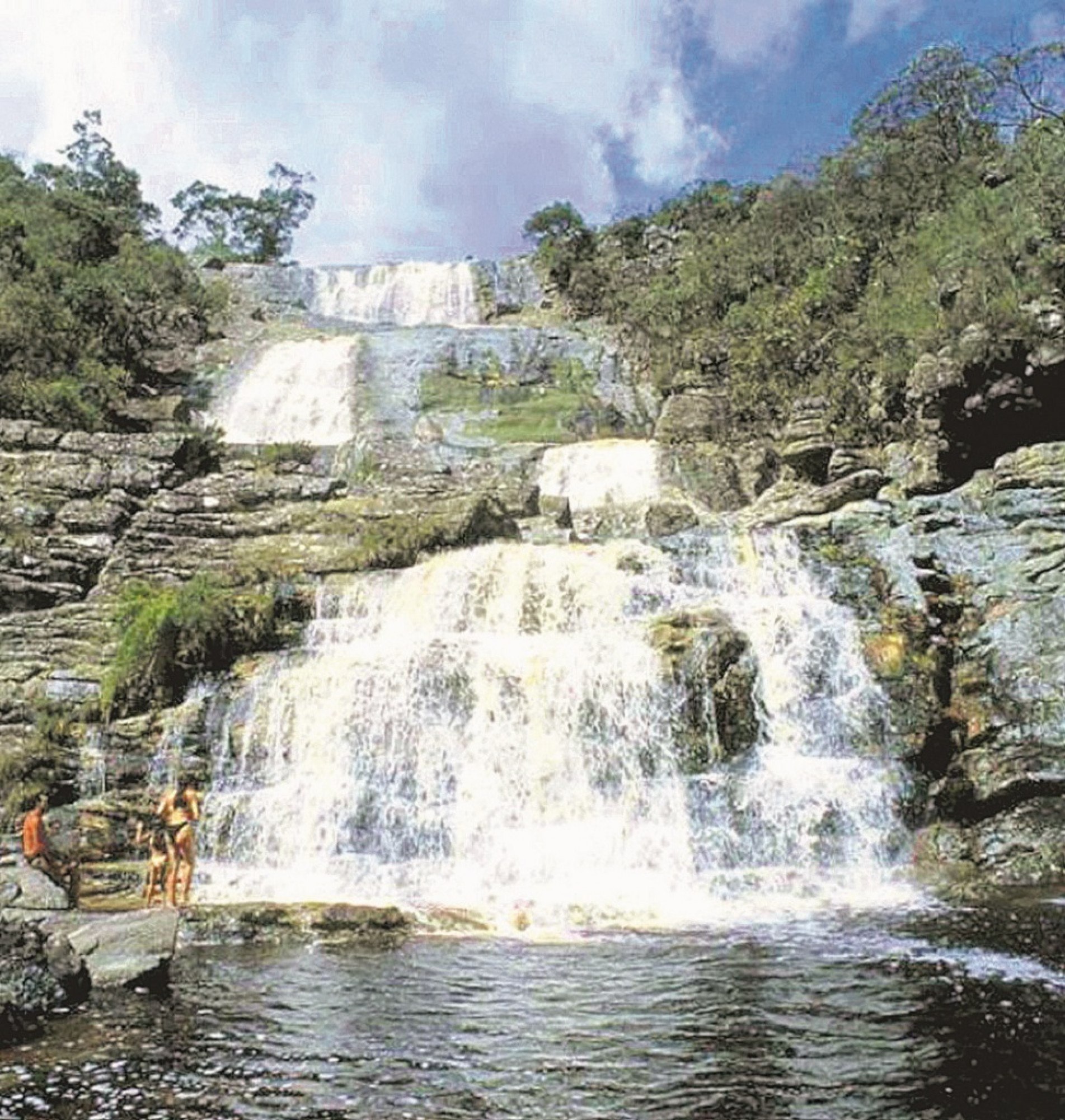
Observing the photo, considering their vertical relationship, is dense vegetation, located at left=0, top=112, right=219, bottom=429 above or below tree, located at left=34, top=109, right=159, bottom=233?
below

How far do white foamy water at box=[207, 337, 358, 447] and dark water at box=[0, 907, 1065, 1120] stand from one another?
2433 centimetres

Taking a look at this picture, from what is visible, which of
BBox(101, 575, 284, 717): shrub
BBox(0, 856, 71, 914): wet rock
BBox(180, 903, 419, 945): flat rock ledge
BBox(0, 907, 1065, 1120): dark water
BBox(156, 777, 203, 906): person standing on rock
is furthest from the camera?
BBox(101, 575, 284, 717): shrub

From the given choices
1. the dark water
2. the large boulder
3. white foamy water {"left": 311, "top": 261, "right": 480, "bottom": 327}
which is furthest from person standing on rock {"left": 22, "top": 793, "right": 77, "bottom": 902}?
white foamy water {"left": 311, "top": 261, "right": 480, "bottom": 327}

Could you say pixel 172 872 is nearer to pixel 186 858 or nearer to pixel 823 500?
pixel 186 858

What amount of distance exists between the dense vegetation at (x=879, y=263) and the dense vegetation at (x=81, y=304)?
1816 centimetres

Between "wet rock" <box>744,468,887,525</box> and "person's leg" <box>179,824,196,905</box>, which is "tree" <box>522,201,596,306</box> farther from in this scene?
"person's leg" <box>179,824,196,905</box>

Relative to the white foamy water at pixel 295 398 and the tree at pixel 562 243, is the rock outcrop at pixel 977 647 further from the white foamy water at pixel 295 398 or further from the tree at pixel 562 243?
the tree at pixel 562 243

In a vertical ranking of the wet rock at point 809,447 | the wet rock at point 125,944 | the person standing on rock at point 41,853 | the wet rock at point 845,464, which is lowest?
the wet rock at point 125,944

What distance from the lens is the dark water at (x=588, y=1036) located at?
21.1 ft

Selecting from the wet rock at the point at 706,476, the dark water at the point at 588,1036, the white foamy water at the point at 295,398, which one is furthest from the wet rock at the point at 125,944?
the white foamy water at the point at 295,398

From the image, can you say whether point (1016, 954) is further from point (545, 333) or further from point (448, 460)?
point (545, 333)

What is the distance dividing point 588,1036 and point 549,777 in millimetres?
8095

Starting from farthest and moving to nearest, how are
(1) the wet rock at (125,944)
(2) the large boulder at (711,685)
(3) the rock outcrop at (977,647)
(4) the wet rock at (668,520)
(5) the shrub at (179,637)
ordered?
(4) the wet rock at (668,520), (5) the shrub at (179,637), (2) the large boulder at (711,685), (3) the rock outcrop at (977,647), (1) the wet rock at (125,944)

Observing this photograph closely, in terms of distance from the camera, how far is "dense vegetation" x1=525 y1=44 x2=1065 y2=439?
1016 inches
